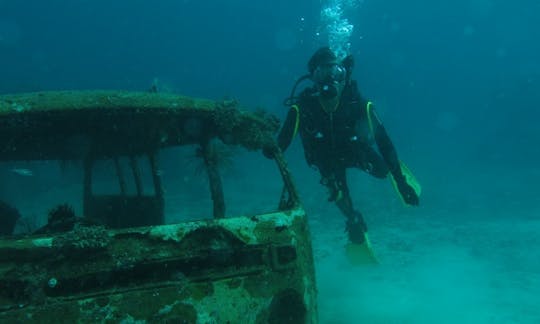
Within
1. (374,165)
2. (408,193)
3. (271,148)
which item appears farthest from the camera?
(374,165)

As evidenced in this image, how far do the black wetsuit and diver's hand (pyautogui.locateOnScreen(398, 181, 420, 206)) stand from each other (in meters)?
0.08

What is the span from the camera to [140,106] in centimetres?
310

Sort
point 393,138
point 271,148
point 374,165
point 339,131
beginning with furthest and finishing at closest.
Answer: point 393,138 → point 374,165 → point 339,131 → point 271,148

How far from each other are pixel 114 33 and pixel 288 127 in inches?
5033

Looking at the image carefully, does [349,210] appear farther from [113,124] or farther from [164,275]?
[164,275]

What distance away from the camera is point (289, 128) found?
19.0ft

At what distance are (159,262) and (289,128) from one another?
360 centimetres

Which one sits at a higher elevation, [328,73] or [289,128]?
[328,73]

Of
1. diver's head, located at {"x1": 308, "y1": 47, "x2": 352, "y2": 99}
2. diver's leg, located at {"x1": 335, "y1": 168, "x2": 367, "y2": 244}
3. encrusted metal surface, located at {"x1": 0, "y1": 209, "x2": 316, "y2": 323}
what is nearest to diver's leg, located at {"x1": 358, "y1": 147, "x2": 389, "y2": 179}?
diver's leg, located at {"x1": 335, "y1": 168, "x2": 367, "y2": 244}

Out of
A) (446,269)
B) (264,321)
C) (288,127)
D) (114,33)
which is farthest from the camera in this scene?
(114,33)

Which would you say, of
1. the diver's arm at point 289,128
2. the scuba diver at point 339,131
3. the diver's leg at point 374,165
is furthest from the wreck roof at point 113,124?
the diver's leg at point 374,165

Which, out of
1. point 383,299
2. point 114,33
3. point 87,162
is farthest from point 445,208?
point 114,33

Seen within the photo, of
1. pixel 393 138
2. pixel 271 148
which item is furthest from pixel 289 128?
pixel 393 138

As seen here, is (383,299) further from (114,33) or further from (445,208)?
(114,33)
